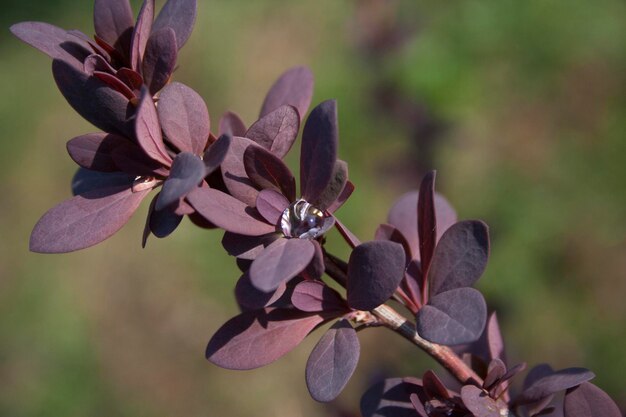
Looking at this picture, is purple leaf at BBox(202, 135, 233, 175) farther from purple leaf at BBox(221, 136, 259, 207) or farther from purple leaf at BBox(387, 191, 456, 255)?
purple leaf at BBox(387, 191, 456, 255)

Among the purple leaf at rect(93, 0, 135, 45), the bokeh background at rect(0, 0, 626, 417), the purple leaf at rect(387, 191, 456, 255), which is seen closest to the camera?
the purple leaf at rect(93, 0, 135, 45)

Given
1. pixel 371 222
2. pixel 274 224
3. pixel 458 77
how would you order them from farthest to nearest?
pixel 458 77 < pixel 371 222 < pixel 274 224

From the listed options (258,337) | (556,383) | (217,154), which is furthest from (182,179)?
(556,383)

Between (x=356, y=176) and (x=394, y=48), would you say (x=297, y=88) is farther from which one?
(x=394, y=48)

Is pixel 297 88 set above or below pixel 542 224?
above

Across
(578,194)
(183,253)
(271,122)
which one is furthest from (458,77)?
(271,122)

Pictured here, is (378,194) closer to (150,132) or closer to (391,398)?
(391,398)

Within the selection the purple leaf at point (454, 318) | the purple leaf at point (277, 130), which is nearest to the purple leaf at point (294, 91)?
the purple leaf at point (277, 130)

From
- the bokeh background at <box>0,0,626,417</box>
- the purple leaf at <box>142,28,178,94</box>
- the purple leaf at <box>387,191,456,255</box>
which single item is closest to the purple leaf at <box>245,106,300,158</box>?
the purple leaf at <box>142,28,178,94</box>
